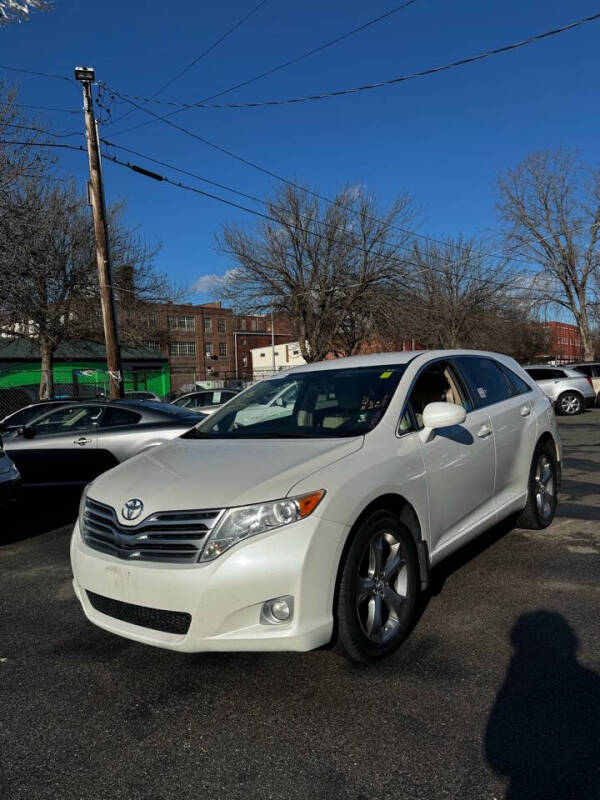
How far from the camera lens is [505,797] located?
2.09 metres

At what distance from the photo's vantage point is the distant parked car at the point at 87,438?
24.5 ft

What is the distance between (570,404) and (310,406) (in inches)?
685

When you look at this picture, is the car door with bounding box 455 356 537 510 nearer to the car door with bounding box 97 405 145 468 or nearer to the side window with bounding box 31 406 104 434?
the car door with bounding box 97 405 145 468

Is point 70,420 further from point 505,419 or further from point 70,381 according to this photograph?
point 70,381

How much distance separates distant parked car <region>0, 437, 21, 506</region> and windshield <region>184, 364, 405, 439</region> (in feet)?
8.01

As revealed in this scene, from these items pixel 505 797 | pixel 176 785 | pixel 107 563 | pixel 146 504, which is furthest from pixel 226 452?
pixel 505 797

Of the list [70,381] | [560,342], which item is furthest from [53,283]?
[560,342]

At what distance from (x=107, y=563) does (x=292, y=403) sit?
1.85m

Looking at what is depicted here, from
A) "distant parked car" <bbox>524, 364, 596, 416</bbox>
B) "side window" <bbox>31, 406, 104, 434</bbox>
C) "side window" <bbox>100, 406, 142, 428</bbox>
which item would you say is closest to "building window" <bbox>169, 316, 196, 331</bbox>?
"distant parked car" <bbox>524, 364, 596, 416</bbox>

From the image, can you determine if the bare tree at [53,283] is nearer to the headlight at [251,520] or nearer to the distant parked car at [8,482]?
the distant parked car at [8,482]

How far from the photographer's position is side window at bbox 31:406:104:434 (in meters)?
7.89

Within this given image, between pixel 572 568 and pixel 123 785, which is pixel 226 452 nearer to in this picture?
pixel 123 785

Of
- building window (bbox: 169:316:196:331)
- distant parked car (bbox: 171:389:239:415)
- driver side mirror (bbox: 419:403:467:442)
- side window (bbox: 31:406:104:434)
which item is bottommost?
distant parked car (bbox: 171:389:239:415)

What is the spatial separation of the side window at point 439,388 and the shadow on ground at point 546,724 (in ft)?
5.34
